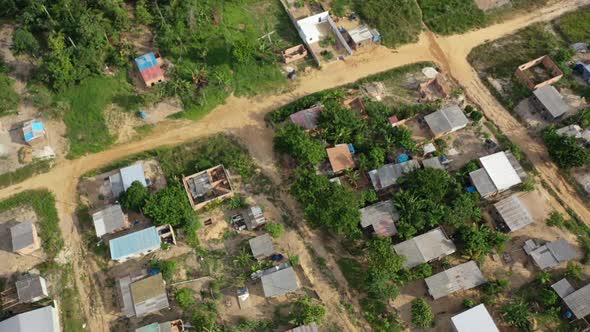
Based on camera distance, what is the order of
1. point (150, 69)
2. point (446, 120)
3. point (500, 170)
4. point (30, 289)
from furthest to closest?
point (150, 69) < point (446, 120) < point (500, 170) < point (30, 289)

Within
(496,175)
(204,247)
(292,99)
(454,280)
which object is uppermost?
(292,99)

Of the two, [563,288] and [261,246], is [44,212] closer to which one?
[261,246]

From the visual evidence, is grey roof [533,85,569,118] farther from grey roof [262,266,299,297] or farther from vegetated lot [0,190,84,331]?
vegetated lot [0,190,84,331]

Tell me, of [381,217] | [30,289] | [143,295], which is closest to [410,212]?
[381,217]

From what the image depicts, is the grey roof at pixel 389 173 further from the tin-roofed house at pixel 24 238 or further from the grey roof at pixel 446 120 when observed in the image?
the tin-roofed house at pixel 24 238

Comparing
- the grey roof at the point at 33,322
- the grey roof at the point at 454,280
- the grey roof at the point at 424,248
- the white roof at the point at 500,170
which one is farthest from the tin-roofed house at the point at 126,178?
the white roof at the point at 500,170
